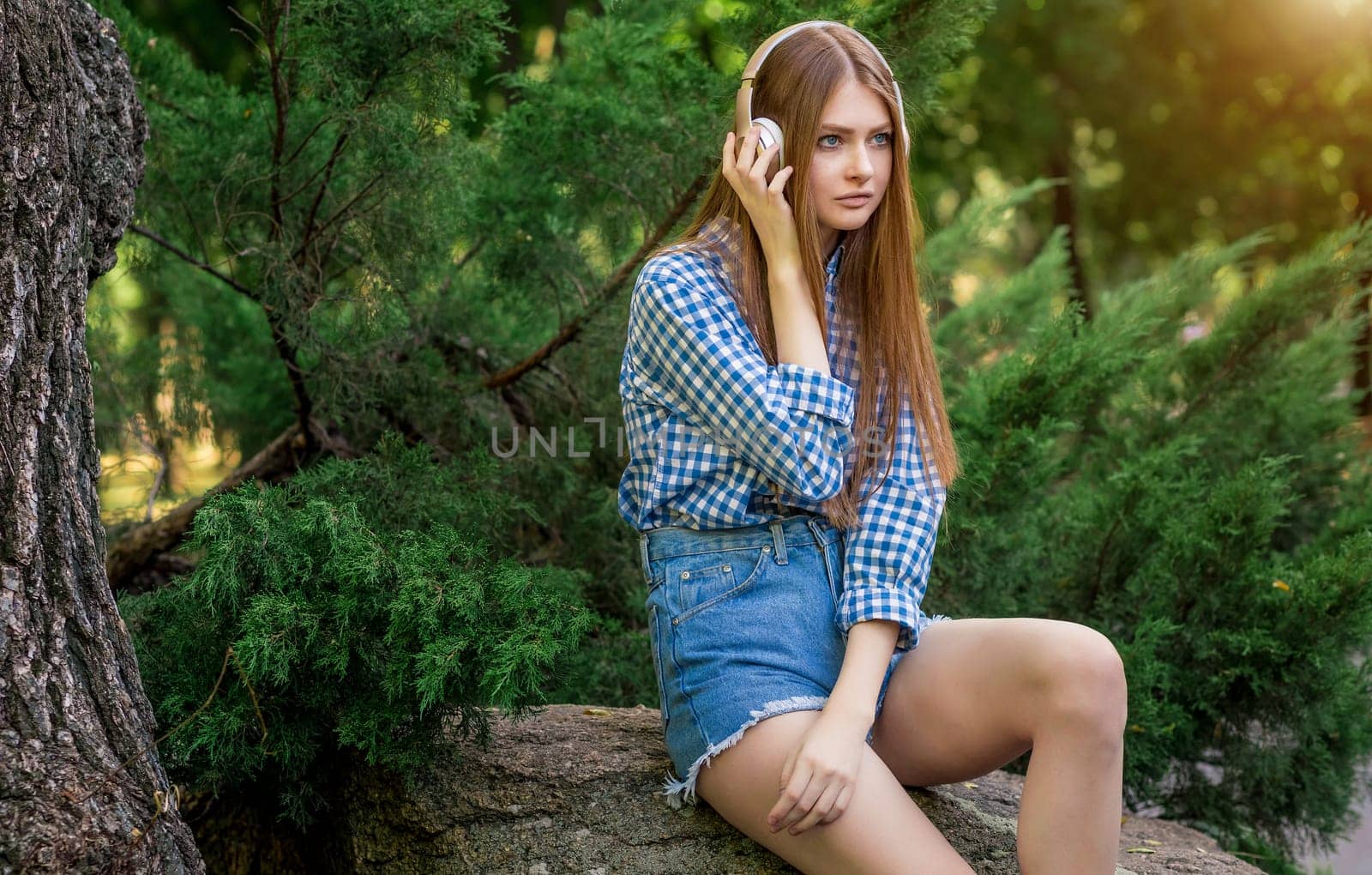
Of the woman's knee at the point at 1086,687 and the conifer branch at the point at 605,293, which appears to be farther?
the conifer branch at the point at 605,293

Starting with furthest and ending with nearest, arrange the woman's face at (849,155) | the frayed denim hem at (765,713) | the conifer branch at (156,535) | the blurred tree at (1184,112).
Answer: the blurred tree at (1184,112) < the conifer branch at (156,535) < the woman's face at (849,155) < the frayed denim hem at (765,713)

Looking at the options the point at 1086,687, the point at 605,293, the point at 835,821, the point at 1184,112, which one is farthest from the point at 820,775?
the point at 1184,112

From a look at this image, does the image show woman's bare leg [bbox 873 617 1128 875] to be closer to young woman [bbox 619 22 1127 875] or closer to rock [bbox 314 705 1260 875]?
young woman [bbox 619 22 1127 875]

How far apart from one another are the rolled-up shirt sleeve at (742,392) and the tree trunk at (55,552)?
3.23 ft

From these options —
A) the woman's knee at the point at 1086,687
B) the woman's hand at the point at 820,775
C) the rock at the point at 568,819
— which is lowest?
the rock at the point at 568,819

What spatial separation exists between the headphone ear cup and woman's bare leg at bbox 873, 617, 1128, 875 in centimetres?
90

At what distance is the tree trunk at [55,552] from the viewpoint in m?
1.71

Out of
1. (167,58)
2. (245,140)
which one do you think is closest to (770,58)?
(245,140)

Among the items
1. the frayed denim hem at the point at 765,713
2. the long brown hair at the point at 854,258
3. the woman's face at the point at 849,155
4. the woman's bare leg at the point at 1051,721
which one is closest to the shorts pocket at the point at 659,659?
the frayed denim hem at the point at 765,713

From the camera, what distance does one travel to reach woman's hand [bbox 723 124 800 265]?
205 cm

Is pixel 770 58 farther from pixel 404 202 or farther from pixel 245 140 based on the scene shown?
pixel 245 140

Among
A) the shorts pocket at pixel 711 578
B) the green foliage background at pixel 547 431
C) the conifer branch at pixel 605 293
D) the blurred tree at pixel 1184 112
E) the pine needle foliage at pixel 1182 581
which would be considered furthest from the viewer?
the blurred tree at pixel 1184 112

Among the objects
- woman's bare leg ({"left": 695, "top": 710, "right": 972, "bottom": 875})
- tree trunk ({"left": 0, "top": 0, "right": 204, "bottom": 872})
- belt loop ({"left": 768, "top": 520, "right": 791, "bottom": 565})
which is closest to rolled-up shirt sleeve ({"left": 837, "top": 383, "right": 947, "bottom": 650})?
belt loop ({"left": 768, "top": 520, "right": 791, "bottom": 565})

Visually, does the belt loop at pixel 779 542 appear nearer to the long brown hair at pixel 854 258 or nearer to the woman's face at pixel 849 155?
the long brown hair at pixel 854 258
